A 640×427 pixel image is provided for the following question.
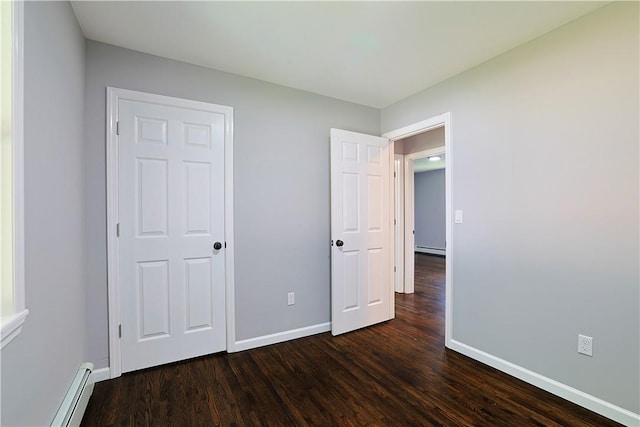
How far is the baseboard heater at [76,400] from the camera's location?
142 centimetres

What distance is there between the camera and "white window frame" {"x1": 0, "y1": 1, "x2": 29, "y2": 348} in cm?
103

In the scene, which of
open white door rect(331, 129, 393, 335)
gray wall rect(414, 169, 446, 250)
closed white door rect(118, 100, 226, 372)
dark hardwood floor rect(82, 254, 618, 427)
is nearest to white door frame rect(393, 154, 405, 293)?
open white door rect(331, 129, 393, 335)

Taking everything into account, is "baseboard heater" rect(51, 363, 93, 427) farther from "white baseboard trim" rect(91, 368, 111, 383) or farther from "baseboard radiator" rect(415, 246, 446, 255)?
"baseboard radiator" rect(415, 246, 446, 255)

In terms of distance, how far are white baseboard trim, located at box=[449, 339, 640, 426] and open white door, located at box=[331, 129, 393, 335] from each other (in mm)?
973

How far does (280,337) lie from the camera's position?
8.93ft

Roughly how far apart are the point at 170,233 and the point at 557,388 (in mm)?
3004

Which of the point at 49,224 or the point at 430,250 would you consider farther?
the point at 430,250

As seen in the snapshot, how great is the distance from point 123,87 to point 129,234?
111 cm

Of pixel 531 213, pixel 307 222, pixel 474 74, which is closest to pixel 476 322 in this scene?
pixel 531 213

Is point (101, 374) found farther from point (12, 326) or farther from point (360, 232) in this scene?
point (360, 232)

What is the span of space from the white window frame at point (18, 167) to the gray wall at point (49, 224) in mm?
66

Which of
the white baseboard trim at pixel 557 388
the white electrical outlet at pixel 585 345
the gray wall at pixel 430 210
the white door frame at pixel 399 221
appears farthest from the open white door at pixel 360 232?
the gray wall at pixel 430 210

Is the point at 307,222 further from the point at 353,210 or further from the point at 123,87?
the point at 123,87

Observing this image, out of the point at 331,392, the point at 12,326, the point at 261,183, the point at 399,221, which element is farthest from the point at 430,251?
the point at 12,326
